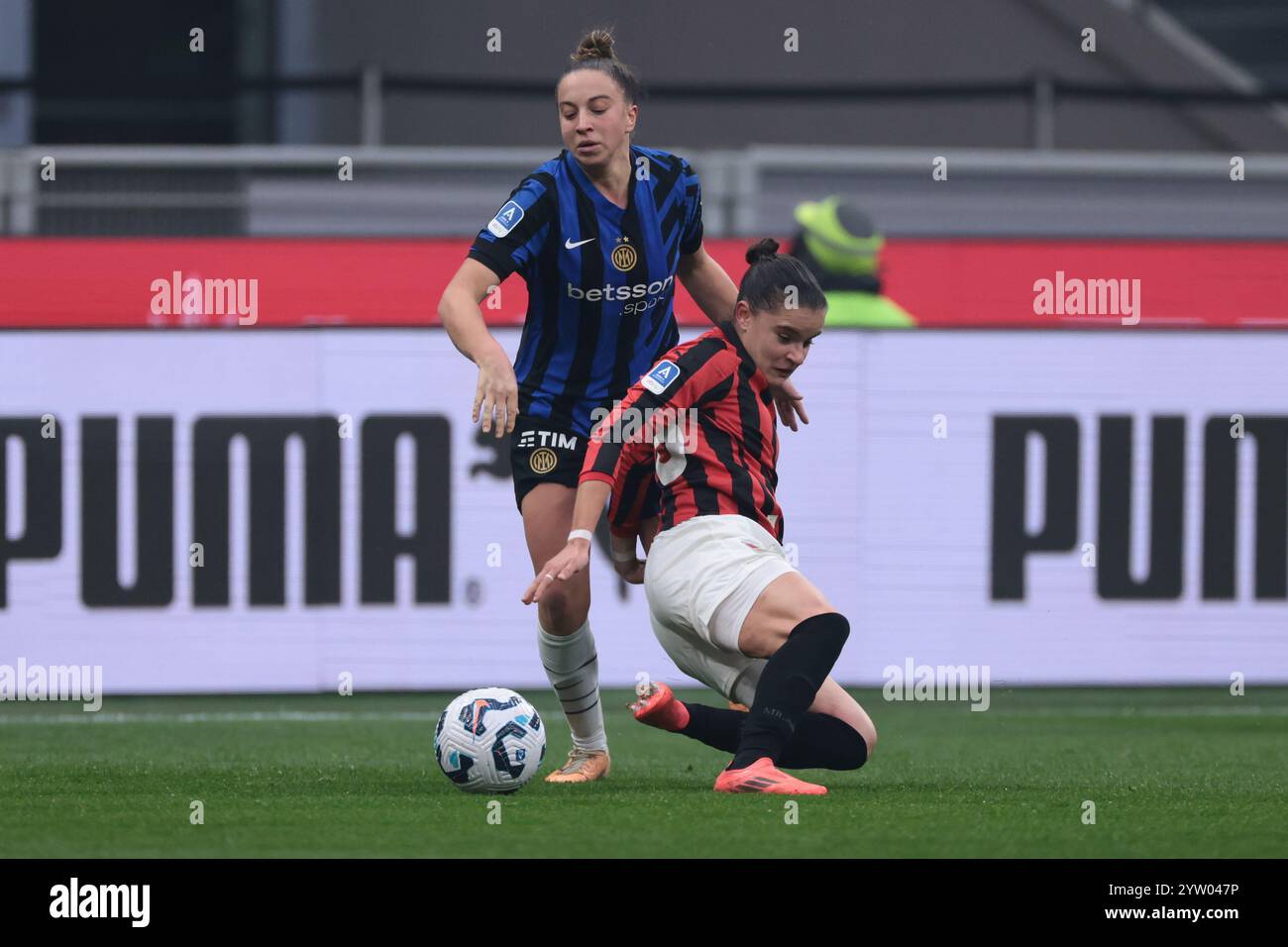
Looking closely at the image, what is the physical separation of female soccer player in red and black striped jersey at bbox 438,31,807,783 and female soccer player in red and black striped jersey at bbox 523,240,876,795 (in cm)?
21

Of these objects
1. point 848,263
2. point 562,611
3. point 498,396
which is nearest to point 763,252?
point 498,396

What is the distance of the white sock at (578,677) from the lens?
18.3 ft

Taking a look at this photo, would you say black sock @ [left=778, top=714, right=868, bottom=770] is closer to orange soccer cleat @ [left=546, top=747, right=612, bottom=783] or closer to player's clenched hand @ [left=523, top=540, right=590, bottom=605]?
orange soccer cleat @ [left=546, top=747, right=612, bottom=783]

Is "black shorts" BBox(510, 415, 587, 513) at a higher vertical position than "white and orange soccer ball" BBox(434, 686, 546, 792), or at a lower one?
higher

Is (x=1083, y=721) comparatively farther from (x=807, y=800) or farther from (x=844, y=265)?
(x=807, y=800)

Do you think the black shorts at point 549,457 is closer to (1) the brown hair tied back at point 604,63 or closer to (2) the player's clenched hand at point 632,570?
(2) the player's clenched hand at point 632,570

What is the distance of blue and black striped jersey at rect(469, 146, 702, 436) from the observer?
5.36 m

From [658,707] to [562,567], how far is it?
50cm

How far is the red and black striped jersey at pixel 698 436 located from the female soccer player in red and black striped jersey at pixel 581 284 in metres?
0.18

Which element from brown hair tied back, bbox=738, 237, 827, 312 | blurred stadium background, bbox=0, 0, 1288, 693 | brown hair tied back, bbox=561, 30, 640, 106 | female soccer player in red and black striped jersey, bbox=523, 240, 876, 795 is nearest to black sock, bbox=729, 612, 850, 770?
female soccer player in red and black striped jersey, bbox=523, 240, 876, 795

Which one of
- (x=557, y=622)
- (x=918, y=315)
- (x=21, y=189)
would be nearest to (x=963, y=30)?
(x=918, y=315)

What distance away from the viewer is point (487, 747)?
516cm

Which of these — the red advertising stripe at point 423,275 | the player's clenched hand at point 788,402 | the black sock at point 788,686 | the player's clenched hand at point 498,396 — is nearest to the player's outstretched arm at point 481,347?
the player's clenched hand at point 498,396
